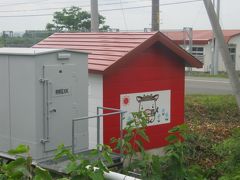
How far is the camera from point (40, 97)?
8.79 meters

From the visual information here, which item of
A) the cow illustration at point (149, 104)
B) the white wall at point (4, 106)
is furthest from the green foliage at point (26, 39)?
the white wall at point (4, 106)

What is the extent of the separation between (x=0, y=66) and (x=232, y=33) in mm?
35788

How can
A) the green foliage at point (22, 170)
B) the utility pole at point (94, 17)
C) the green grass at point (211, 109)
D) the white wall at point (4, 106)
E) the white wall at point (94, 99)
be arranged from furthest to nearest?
the utility pole at point (94, 17) < the green grass at point (211, 109) < the white wall at point (94, 99) < the white wall at point (4, 106) < the green foliage at point (22, 170)

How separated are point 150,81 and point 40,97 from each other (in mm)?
3993

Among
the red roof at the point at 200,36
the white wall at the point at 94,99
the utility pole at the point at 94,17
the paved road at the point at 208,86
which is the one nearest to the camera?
A: the white wall at the point at 94,99

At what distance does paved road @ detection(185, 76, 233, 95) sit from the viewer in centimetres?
2659

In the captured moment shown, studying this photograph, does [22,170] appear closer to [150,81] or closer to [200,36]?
[150,81]

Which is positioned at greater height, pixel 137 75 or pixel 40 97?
pixel 137 75

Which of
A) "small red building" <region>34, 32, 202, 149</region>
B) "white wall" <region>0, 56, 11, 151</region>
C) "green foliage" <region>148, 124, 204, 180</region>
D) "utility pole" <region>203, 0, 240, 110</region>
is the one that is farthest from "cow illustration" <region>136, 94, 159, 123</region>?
"green foliage" <region>148, 124, 204, 180</region>

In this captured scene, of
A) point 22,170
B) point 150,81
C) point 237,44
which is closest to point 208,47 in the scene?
point 237,44

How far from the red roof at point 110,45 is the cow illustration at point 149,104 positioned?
1338mm

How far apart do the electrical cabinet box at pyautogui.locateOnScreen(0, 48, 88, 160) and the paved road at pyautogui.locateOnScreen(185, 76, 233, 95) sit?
56.5 ft

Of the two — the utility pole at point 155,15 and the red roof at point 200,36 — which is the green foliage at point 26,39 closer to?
the utility pole at point 155,15

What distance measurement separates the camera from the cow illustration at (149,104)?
11859mm
